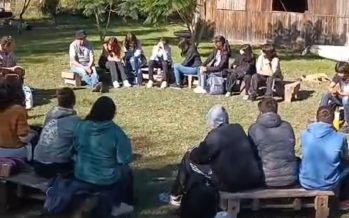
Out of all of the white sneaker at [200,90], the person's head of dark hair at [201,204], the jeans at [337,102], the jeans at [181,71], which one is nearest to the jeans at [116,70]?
the jeans at [181,71]

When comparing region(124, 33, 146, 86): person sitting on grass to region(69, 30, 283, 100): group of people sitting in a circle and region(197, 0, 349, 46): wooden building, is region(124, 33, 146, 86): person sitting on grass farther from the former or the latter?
region(197, 0, 349, 46): wooden building

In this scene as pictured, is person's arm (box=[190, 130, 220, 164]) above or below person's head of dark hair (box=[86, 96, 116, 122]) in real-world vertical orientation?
below

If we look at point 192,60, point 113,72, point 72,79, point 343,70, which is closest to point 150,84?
point 113,72

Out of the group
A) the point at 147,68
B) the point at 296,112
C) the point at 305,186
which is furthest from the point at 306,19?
the point at 305,186

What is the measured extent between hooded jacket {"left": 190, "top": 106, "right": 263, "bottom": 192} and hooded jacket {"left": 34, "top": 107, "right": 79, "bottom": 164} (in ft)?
4.39

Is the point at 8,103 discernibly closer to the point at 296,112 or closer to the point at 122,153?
the point at 122,153

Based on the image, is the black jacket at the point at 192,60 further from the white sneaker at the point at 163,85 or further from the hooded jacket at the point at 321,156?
Result: the hooded jacket at the point at 321,156

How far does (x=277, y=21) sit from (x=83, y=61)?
10834 mm

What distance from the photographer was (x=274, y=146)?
7.78m

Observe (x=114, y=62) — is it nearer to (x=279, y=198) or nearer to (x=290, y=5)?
(x=279, y=198)

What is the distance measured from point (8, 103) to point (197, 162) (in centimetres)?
215

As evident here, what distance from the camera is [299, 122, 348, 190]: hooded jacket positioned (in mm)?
7848

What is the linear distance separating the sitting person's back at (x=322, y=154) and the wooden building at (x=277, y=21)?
1677 centimetres

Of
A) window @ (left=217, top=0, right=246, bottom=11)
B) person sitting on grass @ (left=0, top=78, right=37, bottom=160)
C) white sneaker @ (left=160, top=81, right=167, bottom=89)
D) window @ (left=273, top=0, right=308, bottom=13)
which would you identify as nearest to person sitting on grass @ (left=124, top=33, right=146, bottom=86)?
white sneaker @ (left=160, top=81, right=167, bottom=89)
